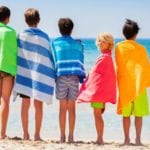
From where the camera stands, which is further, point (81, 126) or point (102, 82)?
point (81, 126)

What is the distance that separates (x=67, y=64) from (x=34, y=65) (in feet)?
1.49

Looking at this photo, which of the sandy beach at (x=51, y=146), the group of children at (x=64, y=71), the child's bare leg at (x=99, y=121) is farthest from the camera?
the child's bare leg at (x=99, y=121)

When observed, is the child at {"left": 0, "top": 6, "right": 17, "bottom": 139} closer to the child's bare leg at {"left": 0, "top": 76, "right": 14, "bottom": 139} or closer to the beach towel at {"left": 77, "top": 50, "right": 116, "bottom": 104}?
the child's bare leg at {"left": 0, "top": 76, "right": 14, "bottom": 139}

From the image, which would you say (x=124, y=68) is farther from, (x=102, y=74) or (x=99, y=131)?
(x=99, y=131)

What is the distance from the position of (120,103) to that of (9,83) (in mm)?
1566

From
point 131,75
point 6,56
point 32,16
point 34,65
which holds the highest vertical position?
point 32,16

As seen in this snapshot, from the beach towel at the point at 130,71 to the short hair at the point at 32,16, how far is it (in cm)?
118

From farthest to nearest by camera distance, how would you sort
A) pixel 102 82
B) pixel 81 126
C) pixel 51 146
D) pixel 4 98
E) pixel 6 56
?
pixel 81 126
pixel 4 98
pixel 102 82
pixel 6 56
pixel 51 146

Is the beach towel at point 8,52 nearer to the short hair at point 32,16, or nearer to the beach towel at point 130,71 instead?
Result: the short hair at point 32,16

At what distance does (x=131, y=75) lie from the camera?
335 inches

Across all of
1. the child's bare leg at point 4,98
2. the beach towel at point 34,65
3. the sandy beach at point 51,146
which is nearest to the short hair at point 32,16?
the beach towel at point 34,65

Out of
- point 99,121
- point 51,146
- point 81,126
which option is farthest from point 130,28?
point 81,126

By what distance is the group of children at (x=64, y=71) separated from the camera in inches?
329

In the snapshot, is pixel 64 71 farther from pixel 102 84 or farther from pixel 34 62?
pixel 102 84
